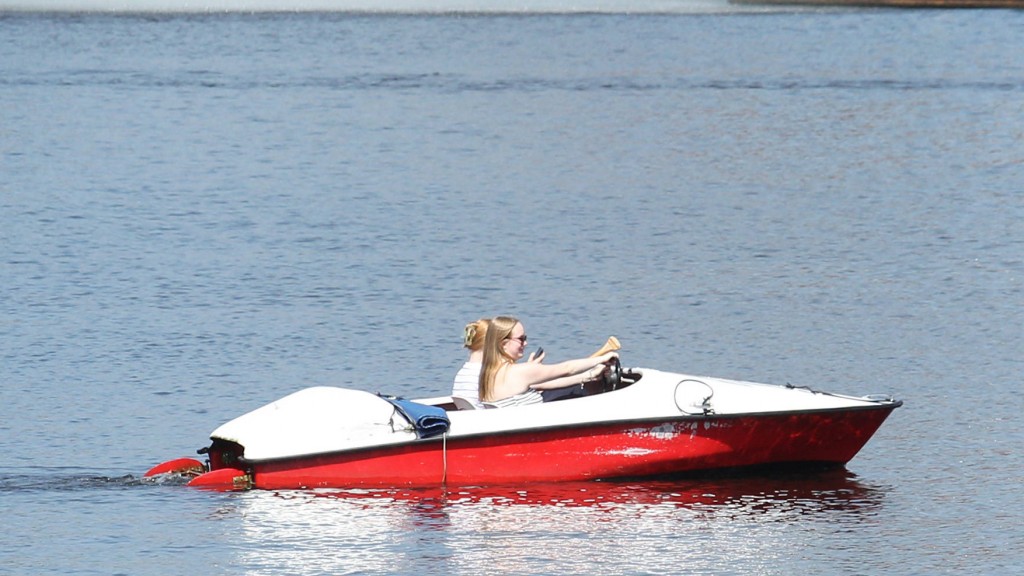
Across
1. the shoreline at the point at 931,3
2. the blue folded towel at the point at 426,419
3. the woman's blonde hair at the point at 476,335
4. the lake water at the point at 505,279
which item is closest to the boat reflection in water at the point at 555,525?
the lake water at the point at 505,279

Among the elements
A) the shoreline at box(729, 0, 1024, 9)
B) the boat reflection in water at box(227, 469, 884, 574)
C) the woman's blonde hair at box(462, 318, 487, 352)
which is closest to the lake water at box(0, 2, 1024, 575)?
the boat reflection in water at box(227, 469, 884, 574)

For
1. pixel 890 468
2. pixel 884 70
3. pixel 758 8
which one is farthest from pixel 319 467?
pixel 758 8

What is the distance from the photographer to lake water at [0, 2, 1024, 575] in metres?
11.4

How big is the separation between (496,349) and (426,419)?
83cm

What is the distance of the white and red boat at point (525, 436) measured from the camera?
38.9 ft

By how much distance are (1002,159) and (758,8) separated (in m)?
37.6

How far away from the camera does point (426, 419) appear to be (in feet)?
38.7

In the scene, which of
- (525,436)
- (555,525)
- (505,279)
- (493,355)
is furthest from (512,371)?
(505,279)

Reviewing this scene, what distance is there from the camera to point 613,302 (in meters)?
18.9

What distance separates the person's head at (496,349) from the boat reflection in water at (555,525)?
0.75m

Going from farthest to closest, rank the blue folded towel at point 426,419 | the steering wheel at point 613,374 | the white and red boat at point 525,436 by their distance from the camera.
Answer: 1. the steering wheel at point 613,374
2. the white and red boat at point 525,436
3. the blue folded towel at point 426,419

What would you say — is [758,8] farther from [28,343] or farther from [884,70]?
[28,343]

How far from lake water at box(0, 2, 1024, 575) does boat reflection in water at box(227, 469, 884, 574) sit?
0.10 feet

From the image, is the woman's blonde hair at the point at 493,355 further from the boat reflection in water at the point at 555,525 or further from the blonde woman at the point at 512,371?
the boat reflection in water at the point at 555,525
